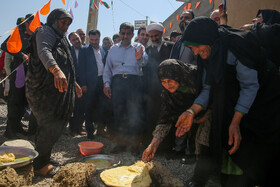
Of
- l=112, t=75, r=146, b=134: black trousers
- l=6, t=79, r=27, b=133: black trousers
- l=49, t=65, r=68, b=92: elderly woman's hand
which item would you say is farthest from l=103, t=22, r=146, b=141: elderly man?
l=6, t=79, r=27, b=133: black trousers

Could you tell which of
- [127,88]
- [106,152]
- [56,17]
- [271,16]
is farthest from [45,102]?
[271,16]

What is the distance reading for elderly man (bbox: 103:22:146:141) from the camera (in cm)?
379

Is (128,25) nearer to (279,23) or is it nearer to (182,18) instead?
(182,18)

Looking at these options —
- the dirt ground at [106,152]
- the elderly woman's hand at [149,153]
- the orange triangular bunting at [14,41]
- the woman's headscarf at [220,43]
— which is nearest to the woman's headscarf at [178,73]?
the woman's headscarf at [220,43]

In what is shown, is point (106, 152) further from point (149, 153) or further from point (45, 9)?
point (45, 9)

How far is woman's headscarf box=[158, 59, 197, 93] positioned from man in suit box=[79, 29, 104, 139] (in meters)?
2.63

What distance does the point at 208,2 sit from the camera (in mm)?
8539

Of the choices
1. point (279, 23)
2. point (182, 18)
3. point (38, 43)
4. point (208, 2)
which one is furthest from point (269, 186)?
point (208, 2)

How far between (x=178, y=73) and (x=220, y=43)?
24.2 inches

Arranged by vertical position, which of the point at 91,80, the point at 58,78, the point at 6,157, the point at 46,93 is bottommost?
the point at 6,157

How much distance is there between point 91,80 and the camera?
474 centimetres

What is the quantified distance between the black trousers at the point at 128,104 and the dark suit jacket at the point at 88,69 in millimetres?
1045

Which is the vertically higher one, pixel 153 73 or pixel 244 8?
pixel 244 8

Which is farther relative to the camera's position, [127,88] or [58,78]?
[127,88]
